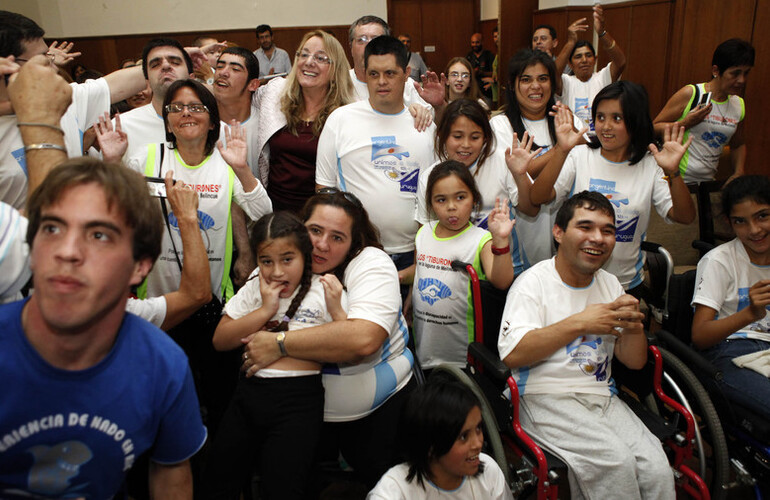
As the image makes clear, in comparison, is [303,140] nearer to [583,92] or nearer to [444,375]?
[444,375]

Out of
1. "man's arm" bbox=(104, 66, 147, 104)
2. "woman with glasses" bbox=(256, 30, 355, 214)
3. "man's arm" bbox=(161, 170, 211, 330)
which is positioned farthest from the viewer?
"woman with glasses" bbox=(256, 30, 355, 214)

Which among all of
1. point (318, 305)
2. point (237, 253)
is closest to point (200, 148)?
point (237, 253)

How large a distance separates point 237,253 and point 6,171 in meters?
0.92

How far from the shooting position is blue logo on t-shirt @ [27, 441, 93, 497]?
1062mm

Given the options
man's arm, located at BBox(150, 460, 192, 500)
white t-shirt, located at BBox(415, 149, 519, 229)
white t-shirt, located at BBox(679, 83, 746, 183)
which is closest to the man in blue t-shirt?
man's arm, located at BBox(150, 460, 192, 500)

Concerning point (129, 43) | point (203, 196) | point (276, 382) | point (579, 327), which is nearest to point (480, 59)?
point (129, 43)

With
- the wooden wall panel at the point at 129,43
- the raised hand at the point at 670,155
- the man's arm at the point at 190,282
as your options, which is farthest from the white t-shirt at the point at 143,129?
the wooden wall panel at the point at 129,43

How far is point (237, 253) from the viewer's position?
246cm

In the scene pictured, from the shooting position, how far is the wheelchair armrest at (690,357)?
81.4 inches

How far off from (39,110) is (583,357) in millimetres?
1934

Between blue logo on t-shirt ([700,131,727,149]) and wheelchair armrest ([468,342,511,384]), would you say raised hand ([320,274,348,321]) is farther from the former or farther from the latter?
blue logo on t-shirt ([700,131,727,149])

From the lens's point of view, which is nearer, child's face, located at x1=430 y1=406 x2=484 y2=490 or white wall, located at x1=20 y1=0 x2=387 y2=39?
child's face, located at x1=430 y1=406 x2=484 y2=490

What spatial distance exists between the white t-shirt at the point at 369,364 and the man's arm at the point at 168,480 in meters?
0.68

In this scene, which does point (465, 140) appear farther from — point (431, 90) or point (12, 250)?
point (12, 250)
